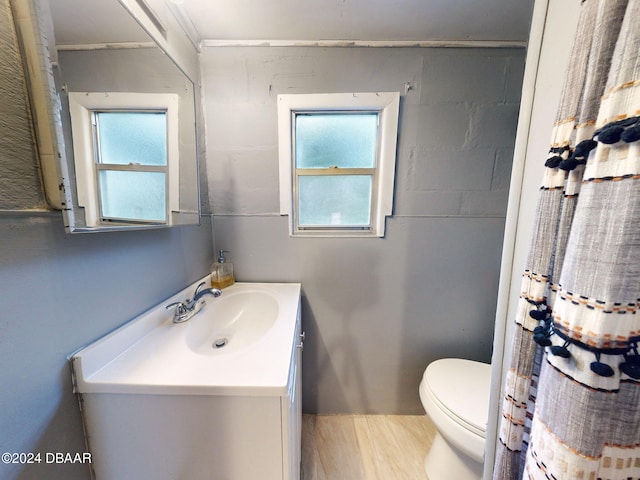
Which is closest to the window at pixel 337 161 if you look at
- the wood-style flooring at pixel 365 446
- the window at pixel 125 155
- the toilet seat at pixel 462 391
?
the window at pixel 125 155

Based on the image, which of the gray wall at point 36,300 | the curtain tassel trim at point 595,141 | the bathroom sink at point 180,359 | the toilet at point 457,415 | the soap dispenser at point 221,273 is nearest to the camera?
the curtain tassel trim at point 595,141

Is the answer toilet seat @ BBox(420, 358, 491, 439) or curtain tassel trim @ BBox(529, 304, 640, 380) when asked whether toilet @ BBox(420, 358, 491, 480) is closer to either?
toilet seat @ BBox(420, 358, 491, 439)

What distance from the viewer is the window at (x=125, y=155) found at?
0.56 metres

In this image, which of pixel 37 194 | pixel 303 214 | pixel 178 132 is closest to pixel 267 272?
pixel 303 214

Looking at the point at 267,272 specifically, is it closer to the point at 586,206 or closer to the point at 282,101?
the point at 282,101

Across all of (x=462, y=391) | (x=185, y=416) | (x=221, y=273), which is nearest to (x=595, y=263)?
(x=185, y=416)

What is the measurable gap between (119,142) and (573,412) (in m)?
1.17

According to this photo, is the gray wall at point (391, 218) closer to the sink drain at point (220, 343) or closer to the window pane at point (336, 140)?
the window pane at point (336, 140)

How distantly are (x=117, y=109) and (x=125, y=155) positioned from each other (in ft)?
0.44

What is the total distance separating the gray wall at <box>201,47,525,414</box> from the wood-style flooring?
0.07 metres

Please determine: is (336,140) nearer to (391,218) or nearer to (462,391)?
(391,218)

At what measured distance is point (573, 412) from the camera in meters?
0.30

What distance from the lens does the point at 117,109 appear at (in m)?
0.66

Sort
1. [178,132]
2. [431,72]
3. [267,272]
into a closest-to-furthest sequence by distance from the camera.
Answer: [178,132] → [431,72] → [267,272]
